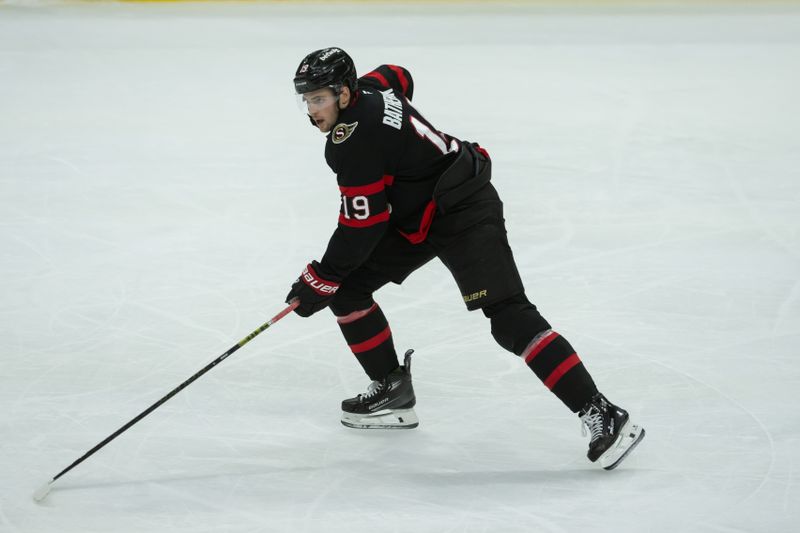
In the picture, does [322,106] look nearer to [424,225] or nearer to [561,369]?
[424,225]

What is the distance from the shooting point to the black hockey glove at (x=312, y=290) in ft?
8.74

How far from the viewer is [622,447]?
262 centimetres

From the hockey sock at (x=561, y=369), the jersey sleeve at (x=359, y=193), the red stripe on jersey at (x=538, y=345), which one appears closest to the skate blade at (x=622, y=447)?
the hockey sock at (x=561, y=369)

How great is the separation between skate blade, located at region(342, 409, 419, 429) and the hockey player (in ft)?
1.11

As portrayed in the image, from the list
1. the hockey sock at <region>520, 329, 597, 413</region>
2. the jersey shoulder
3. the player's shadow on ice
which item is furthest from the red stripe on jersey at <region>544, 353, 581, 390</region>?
the jersey shoulder

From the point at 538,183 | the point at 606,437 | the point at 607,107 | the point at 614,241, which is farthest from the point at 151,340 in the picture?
the point at 607,107

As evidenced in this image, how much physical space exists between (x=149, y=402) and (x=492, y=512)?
1.12 m

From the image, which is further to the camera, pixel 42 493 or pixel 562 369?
pixel 562 369

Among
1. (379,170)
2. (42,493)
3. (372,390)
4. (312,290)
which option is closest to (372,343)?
(372,390)

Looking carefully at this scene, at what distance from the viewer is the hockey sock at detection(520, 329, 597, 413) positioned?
263 cm

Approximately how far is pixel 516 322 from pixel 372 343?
18.4 inches

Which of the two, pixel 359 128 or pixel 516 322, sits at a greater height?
pixel 359 128

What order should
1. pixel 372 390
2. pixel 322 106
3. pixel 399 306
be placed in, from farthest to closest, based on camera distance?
pixel 399 306 → pixel 372 390 → pixel 322 106

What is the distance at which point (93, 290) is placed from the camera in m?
3.83
